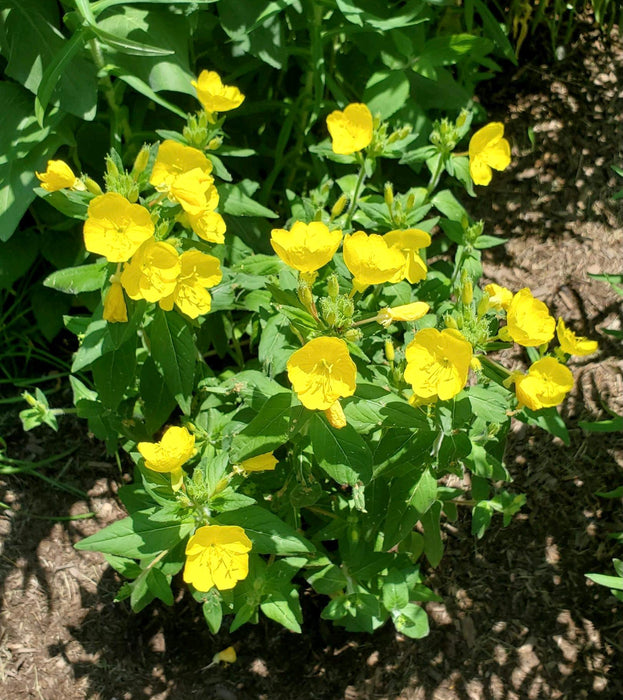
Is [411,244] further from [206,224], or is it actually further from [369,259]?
[206,224]

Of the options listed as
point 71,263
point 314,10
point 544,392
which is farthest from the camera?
point 71,263

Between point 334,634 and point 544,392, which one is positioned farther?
point 334,634

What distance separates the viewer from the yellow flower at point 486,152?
2.32m

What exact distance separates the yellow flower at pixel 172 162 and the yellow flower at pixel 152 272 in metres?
0.21

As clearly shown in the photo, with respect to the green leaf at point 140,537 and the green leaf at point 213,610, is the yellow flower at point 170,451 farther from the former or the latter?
the green leaf at point 213,610

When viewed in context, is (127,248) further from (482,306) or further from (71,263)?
(71,263)

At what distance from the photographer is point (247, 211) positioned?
2.45 metres

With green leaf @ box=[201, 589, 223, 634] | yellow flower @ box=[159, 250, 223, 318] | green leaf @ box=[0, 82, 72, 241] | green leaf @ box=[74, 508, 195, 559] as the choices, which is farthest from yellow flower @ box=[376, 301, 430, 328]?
green leaf @ box=[0, 82, 72, 241]

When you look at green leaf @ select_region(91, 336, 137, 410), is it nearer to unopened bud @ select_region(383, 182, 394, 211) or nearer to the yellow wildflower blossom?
the yellow wildflower blossom

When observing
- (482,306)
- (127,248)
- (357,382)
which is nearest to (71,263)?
(127,248)

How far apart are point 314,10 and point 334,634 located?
2282mm

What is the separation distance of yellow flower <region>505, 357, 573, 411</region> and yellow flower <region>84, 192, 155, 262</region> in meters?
1.00

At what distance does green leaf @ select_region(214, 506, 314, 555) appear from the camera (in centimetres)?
202

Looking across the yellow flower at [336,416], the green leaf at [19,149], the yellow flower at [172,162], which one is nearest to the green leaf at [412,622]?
the yellow flower at [336,416]
